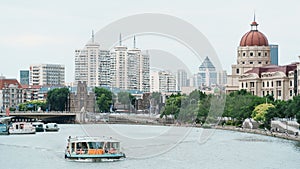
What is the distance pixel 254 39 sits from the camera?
332 feet

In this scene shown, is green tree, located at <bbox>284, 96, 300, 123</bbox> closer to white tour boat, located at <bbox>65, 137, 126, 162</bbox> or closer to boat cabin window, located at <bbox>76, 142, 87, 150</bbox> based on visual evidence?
white tour boat, located at <bbox>65, 137, 126, 162</bbox>

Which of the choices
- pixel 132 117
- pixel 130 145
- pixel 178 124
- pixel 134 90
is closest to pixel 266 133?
pixel 130 145

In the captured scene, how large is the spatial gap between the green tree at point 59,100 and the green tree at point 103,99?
158 inches

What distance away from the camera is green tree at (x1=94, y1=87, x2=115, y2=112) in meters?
106

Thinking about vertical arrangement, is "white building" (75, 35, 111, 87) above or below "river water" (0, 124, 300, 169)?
above

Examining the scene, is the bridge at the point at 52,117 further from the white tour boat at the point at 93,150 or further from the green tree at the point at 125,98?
the white tour boat at the point at 93,150

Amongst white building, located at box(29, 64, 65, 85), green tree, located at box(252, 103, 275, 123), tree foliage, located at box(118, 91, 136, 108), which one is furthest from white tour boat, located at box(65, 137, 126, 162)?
white building, located at box(29, 64, 65, 85)

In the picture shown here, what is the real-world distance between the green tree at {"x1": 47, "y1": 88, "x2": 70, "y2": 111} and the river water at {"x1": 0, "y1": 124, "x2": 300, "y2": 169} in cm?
5132

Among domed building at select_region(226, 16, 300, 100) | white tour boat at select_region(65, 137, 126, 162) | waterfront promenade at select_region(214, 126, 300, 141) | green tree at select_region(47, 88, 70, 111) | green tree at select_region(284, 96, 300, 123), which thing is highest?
domed building at select_region(226, 16, 300, 100)

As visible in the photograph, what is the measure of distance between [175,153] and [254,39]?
59600 millimetres

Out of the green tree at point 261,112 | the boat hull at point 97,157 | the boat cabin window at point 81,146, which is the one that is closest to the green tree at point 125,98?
the green tree at point 261,112

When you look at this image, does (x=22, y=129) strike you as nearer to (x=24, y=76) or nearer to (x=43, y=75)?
(x=43, y=75)

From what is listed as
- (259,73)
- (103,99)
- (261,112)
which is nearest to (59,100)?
(103,99)

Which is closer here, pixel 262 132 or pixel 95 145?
pixel 95 145
